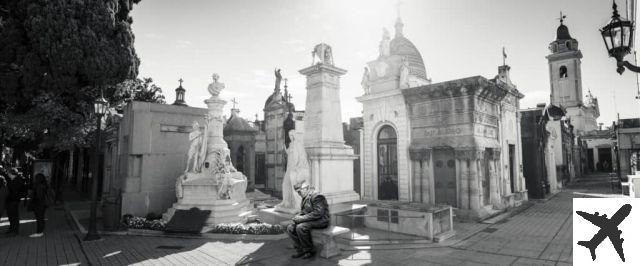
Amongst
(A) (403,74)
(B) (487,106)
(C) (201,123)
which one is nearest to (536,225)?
(B) (487,106)

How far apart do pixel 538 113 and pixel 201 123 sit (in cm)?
1815

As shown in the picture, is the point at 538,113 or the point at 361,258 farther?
the point at 538,113

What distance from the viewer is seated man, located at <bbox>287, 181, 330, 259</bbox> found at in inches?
255

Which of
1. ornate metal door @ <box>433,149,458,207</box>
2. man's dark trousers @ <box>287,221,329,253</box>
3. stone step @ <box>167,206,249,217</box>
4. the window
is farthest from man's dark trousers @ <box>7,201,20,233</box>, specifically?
the window

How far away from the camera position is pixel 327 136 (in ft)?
32.3

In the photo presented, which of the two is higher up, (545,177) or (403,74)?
(403,74)

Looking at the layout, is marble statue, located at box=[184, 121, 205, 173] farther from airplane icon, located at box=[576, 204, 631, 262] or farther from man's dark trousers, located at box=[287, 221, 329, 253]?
airplane icon, located at box=[576, 204, 631, 262]

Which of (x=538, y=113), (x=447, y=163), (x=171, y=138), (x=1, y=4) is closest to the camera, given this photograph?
(x=1, y=4)

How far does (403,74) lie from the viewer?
47.4 ft

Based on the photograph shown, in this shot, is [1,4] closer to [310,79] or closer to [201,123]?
[201,123]

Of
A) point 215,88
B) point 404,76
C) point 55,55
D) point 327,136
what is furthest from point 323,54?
point 55,55

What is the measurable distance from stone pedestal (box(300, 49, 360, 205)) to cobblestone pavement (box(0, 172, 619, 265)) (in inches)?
88.0

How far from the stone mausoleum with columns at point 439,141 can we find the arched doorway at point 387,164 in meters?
0.04

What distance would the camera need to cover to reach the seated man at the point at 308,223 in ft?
21.3
